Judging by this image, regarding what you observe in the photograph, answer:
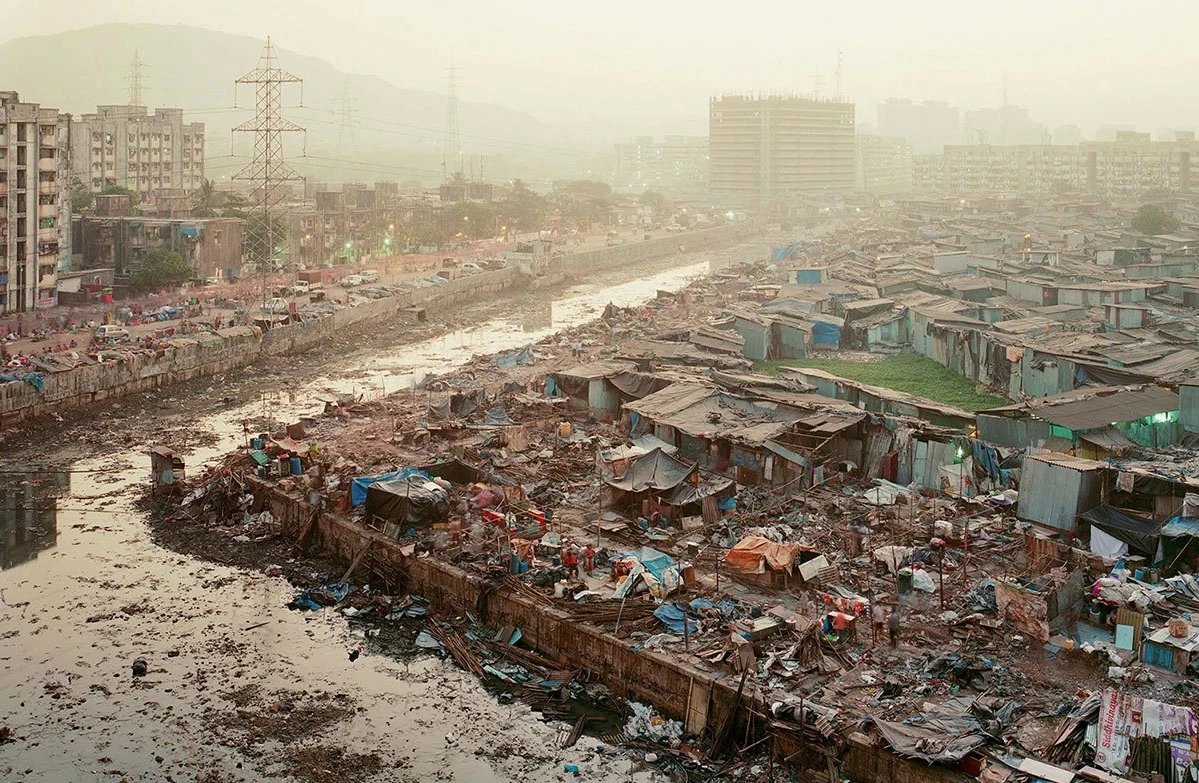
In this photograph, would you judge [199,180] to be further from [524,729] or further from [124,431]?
[524,729]

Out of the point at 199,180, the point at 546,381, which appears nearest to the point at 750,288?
the point at 546,381

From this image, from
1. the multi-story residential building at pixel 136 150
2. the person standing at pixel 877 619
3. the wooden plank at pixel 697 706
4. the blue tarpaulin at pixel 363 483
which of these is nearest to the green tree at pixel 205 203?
the multi-story residential building at pixel 136 150

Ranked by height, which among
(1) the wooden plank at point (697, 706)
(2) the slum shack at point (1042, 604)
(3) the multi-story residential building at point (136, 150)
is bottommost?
(1) the wooden plank at point (697, 706)

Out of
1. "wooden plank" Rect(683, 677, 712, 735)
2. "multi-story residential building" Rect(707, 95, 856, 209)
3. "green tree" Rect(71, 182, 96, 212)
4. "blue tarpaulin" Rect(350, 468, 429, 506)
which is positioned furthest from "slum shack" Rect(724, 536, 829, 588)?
"multi-story residential building" Rect(707, 95, 856, 209)

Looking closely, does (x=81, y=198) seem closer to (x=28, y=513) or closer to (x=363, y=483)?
(x=28, y=513)

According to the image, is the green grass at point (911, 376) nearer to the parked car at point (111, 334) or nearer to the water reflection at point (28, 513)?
the water reflection at point (28, 513)
